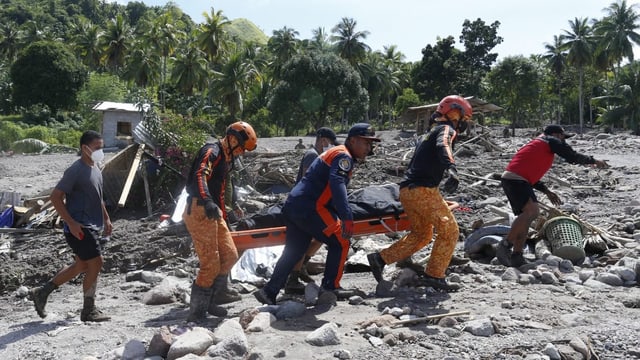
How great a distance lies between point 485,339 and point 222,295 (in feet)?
8.38

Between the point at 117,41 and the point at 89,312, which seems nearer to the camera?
the point at 89,312

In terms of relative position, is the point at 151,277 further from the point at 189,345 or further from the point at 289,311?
the point at 189,345

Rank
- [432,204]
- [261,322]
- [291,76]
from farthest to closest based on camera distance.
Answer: [291,76] < [432,204] < [261,322]

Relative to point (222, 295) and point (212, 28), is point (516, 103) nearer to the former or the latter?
point (212, 28)

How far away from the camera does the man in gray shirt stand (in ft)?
17.5

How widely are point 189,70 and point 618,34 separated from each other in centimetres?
3826

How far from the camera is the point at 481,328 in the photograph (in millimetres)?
4465

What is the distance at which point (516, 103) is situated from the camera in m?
47.2

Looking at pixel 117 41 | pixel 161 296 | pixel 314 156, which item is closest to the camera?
pixel 161 296

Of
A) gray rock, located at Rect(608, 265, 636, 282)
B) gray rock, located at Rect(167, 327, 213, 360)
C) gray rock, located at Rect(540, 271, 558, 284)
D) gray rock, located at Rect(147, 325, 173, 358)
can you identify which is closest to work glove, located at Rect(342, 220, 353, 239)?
gray rock, located at Rect(167, 327, 213, 360)

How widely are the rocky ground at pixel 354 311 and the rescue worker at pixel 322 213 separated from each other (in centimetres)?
28

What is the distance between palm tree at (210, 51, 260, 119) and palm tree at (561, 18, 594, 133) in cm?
2872

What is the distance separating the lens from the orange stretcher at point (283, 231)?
5.91 metres

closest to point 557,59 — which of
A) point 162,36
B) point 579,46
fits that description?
point 579,46
